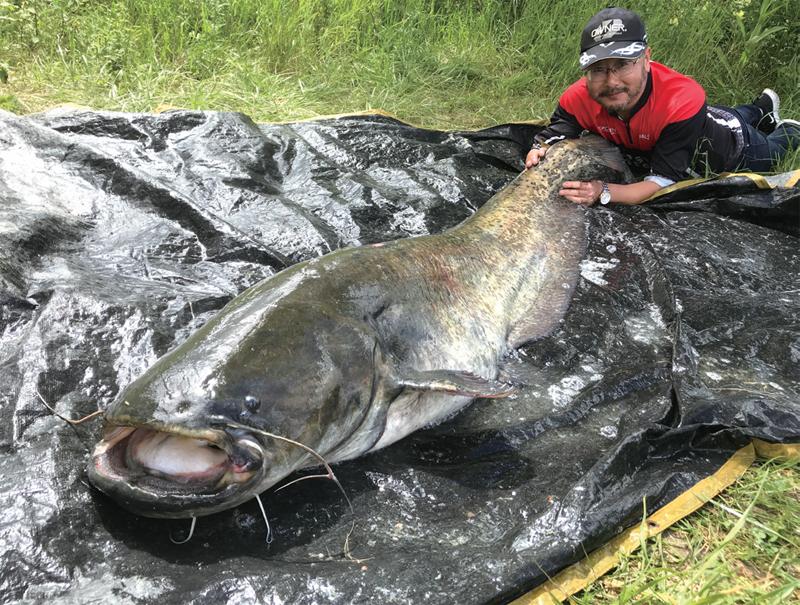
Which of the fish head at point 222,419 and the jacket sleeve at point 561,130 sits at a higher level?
the fish head at point 222,419

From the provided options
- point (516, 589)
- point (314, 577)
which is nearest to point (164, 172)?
point (314, 577)

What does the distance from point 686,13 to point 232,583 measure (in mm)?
5721

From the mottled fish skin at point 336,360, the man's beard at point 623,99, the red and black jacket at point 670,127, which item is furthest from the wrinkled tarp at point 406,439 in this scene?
the man's beard at point 623,99

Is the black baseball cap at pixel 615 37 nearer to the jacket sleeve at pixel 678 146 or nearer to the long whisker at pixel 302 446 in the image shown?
the jacket sleeve at pixel 678 146

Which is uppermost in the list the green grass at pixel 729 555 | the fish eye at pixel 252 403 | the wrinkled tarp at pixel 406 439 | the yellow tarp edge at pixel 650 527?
the fish eye at pixel 252 403

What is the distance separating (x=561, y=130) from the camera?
4312 millimetres

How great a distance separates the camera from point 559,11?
6.27 metres

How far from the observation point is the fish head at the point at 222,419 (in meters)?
1.62

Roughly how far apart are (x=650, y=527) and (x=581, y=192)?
6.87 feet

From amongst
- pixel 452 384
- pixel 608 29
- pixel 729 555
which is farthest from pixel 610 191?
pixel 729 555

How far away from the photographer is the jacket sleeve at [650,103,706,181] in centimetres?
381

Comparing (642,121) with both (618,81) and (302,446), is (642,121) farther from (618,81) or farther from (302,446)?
(302,446)

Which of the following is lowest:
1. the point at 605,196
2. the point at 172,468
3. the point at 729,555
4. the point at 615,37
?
the point at 729,555

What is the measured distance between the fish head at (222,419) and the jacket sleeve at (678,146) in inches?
107
